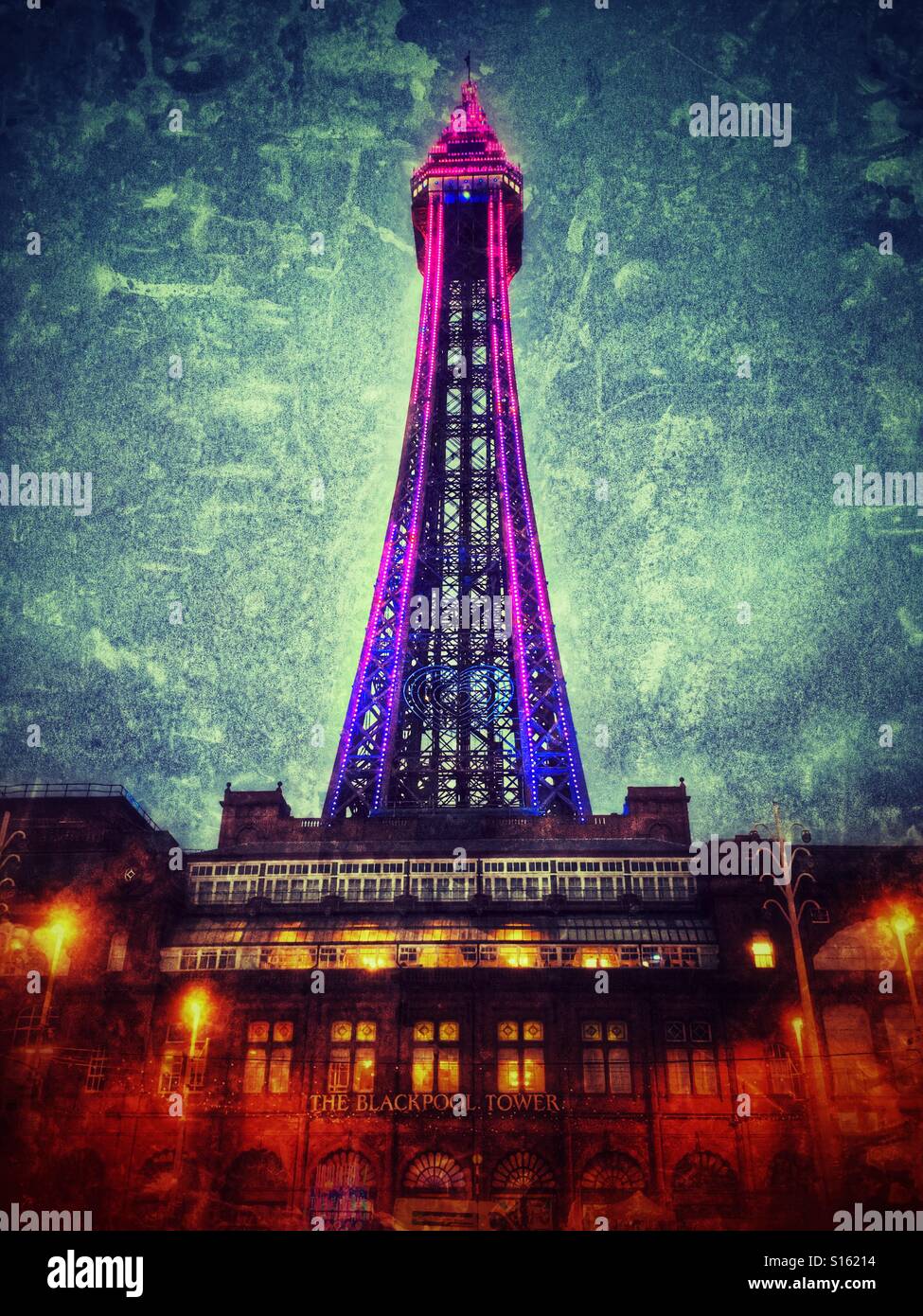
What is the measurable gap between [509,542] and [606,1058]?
2887 cm

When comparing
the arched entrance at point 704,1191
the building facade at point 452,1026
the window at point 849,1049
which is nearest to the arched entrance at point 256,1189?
the building facade at point 452,1026

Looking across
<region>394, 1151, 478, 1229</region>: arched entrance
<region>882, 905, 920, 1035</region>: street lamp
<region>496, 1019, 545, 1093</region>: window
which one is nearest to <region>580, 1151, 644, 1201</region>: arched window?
<region>496, 1019, 545, 1093</region>: window

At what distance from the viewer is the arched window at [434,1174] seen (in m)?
34.0

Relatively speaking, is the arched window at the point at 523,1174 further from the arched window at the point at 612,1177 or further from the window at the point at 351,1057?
the window at the point at 351,1057

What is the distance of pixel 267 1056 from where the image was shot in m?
36.5

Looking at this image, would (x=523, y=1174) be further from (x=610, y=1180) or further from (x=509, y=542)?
(x=509, y=542)

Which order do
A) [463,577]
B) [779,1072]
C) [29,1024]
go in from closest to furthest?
1. [779,1072]
2. [29,1024]
3. [463,577]

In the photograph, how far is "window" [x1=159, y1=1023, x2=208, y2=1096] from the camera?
35.6 meters

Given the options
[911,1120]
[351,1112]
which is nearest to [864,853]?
[911,1120]

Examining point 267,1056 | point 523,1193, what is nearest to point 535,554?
point 267,1056

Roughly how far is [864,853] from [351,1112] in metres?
19.1

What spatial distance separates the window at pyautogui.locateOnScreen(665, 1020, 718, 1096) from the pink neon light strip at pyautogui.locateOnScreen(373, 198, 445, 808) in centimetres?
1746

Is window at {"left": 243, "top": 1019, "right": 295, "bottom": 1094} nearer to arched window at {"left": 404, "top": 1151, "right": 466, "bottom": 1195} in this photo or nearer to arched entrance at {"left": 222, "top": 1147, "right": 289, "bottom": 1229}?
arched entrance at {"left": 222, "top": 1147, "right": 289, "bottom": 1229}

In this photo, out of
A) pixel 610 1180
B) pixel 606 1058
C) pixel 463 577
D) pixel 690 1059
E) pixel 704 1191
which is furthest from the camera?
pixel 463 577
